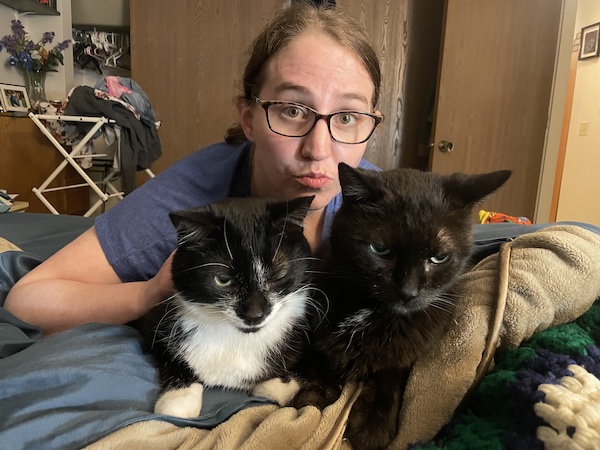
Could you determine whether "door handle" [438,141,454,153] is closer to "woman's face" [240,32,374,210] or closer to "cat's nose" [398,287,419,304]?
"woman's face" [240,32,374,210]

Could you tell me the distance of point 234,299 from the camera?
903mm

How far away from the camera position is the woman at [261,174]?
1.14 meters

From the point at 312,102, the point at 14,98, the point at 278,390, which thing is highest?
the point at 14,98

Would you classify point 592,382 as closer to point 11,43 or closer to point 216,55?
point 216,55

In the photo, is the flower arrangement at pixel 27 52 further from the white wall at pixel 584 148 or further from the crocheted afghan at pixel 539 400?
the white wall at pixel 584 148

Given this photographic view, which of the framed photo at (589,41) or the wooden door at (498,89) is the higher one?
the framed photo at (589,41)

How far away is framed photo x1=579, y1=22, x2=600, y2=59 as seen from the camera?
494 centimetres

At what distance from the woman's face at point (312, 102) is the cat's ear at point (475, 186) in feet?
1.18

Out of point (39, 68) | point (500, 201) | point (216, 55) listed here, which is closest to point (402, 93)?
point (500, 201)

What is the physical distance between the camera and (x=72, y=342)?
0.93 metres

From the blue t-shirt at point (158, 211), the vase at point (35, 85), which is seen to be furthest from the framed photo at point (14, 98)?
the blue t-shirt at point (158, 211)

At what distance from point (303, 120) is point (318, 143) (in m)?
Result: 0.10

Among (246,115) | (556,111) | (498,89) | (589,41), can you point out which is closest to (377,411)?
(246,115)

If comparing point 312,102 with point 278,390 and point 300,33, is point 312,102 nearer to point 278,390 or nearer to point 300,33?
point 300,33
